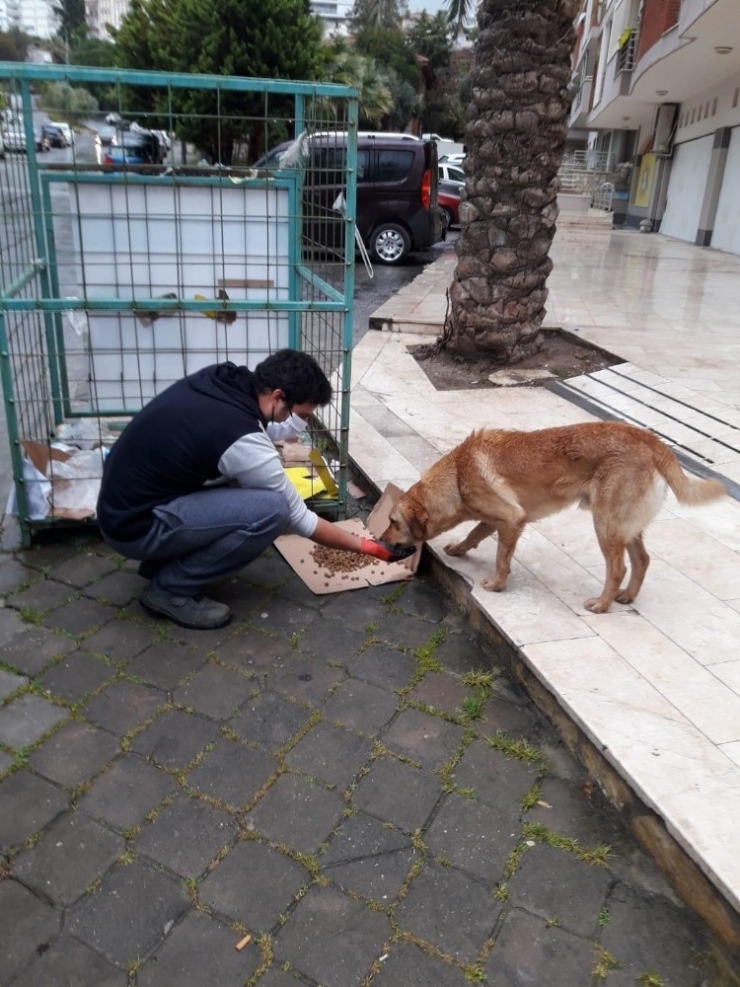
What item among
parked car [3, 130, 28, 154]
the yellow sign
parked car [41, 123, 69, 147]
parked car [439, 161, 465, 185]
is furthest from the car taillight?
the yellow sign

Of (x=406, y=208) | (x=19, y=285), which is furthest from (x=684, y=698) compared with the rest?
(x=406, y=208)

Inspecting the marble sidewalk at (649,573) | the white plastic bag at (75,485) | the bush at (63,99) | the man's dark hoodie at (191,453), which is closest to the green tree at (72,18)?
the marble sidewalk at (649,573)

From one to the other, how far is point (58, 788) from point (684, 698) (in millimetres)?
2259

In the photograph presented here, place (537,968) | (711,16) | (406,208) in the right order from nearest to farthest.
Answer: (537,968)
(406,208)
(711,16)

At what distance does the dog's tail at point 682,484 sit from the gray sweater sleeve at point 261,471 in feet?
4.96

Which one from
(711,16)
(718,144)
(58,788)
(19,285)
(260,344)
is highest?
(711,16)

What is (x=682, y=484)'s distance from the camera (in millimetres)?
3459

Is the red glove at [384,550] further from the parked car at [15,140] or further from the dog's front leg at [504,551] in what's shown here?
the parked car at [15,140]

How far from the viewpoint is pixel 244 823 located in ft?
8.46

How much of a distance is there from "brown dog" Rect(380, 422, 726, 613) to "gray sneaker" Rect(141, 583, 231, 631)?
86cm

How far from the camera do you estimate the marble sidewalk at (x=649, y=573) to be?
267 centimetres

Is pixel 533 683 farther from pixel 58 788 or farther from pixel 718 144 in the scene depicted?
pixel 718 144

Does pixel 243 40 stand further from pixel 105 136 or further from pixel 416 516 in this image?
pixel 416 516

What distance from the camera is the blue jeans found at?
3490 millimetres
